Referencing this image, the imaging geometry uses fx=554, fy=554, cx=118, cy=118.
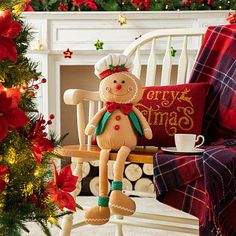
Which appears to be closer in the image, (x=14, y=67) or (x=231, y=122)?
(x=14, y=67)

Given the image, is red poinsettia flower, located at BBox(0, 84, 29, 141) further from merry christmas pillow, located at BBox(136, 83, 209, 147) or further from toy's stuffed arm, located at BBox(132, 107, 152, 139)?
merry christmas pillow, located at BBox(136, 83, 209, 147)

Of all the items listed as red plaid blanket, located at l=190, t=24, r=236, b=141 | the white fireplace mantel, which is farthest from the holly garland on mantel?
red plaid blanket, located at l=190, t=24, r=236, b=141

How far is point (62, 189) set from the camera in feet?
Answer: 4.33

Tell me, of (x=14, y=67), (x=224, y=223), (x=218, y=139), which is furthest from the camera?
(x=218, y=139)

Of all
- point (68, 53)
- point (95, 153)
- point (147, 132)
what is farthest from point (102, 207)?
point (68, 53)

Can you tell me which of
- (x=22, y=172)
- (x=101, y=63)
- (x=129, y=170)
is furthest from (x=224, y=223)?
(x=129, y=170)

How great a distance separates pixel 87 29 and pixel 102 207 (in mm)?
1855

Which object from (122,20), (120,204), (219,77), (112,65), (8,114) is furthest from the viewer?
(122,20)

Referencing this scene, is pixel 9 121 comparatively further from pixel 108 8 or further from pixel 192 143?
pixel 108 8

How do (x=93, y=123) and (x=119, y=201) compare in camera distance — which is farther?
(x=93, y=123)

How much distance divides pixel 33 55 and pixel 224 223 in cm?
217

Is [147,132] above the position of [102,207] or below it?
above

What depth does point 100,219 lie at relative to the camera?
67.4 inches

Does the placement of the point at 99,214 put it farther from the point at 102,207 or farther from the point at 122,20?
the point at 122,20
